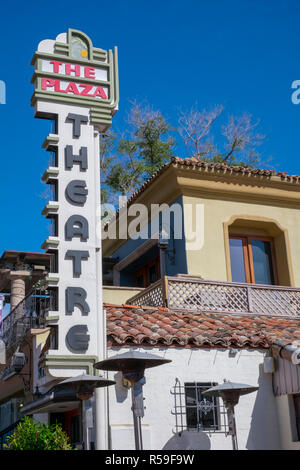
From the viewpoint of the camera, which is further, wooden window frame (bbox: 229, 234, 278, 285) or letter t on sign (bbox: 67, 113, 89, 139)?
wooden window frame (bbox: 229, 234, 278, 285)

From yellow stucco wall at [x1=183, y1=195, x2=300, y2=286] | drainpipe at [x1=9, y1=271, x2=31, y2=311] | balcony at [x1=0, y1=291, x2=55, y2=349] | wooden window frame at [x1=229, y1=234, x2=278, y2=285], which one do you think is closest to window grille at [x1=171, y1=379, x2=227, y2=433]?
balcony at [x1=0, y1=291, x2=55, y2=349]

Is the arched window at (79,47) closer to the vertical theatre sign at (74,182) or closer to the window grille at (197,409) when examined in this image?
the vertical theatre sign at (74,182)

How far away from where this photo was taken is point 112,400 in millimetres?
11133

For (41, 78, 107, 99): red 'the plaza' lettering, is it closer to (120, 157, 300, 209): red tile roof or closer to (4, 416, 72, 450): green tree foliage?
(120, 157, 300, 209): red tile roof

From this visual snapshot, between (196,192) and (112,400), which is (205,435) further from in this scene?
(196,192)

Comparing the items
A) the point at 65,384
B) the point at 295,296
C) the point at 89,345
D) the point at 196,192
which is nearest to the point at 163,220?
the point at 196,192

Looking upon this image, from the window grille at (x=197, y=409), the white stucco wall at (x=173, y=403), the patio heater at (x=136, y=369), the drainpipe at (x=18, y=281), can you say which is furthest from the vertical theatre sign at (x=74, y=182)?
the drainpipe at (x=18, y=281)

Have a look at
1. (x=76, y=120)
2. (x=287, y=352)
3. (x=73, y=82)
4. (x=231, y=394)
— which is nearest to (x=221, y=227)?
(x=76, y=120)

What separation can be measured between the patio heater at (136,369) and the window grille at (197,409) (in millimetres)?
1715

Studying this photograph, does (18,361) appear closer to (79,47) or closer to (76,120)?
(76,120)

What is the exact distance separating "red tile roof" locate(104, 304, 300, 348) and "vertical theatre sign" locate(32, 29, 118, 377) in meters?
0.70

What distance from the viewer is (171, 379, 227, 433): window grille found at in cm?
1159

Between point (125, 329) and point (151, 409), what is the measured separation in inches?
61.9
